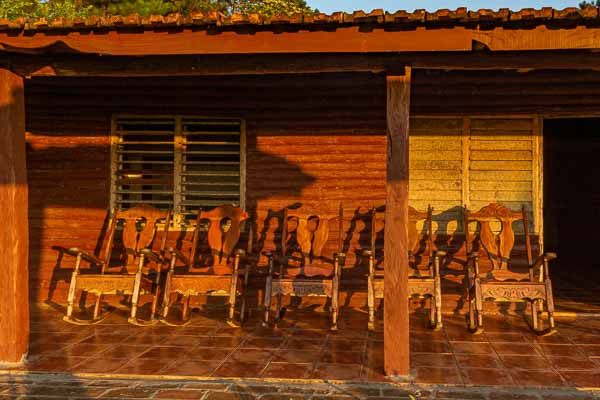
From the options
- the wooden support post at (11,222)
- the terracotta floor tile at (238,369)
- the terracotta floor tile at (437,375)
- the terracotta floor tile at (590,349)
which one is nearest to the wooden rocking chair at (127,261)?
the wooden support post at (11,222)

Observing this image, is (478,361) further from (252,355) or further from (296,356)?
(252,355)

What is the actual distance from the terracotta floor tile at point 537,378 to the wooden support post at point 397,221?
2.57ft

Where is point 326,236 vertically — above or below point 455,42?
below

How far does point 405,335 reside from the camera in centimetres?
409

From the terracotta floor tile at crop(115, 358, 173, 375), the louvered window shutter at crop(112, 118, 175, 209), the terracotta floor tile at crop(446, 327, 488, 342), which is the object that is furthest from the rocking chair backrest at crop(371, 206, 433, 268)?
the terracotta floor tile at crop(115, 358, 173, 375)

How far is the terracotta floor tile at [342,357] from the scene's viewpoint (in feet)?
14.3

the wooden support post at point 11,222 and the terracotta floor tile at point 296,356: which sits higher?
the wooden support post at point 11,222

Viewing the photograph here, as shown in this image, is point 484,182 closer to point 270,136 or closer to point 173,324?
point 270,136

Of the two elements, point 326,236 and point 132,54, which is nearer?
point 132,54

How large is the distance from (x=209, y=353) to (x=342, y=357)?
1.08m

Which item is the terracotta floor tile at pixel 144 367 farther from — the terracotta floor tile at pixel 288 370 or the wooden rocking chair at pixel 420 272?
the wooden rocking chair at pixel 420 272

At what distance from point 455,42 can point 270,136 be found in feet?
9.57

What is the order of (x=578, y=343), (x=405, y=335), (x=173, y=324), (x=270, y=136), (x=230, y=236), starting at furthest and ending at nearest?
(x=270, y=136) < (x=230, y=236) < (x=173, y=324) < (x=578, y=343) < (x=405, y=335)

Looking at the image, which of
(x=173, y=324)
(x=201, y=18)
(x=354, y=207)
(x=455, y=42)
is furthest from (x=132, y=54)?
(x=354, y=207)
